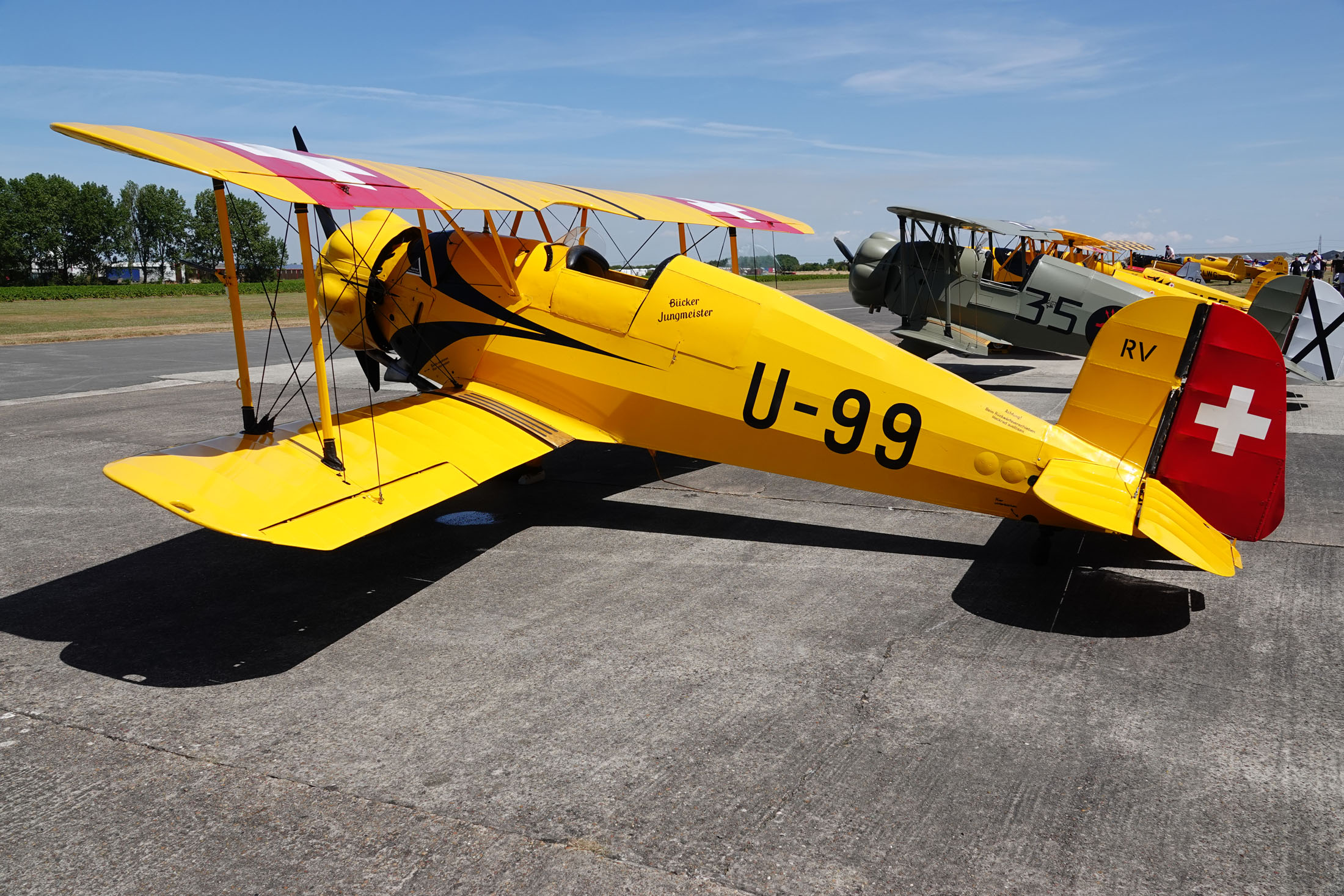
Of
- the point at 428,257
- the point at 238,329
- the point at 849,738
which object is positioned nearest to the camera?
the point at 849,738

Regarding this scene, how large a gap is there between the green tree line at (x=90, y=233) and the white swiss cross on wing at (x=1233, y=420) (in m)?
81.2

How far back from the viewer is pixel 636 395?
6766 mm

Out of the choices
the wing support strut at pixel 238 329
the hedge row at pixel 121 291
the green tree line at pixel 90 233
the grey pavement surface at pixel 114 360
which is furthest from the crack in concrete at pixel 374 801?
the green tree line at pixel 90 233

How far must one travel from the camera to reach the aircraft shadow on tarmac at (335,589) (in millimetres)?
4812

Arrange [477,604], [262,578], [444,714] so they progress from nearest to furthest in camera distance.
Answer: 1. [444,714]
2. [477,604]
3. [262,578]

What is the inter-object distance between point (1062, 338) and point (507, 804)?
523 inches

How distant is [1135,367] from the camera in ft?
17.5

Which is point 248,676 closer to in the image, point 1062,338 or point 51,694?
point 51,694

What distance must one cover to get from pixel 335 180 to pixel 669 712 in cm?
375

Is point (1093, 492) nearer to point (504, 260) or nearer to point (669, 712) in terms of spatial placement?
point (669, 712)

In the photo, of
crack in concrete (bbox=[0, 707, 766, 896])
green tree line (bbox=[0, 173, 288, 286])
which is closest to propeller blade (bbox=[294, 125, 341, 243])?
crack in concrete (bbox=[0, 707, 766, 896])

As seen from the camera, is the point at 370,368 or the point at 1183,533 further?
the point at 370,368

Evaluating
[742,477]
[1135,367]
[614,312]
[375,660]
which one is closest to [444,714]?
[375,660]

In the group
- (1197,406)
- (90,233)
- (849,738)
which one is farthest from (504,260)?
(90,233)
